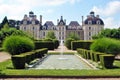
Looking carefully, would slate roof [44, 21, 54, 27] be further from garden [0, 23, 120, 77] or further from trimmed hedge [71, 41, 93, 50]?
garden [0, 23, 120, 77]

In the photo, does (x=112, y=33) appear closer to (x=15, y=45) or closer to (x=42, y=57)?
(x=42, y=57)

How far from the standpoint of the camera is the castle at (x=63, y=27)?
90312mm

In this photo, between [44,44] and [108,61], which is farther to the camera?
[44,44]

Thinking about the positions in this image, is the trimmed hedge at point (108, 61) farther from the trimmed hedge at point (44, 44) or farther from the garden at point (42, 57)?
the trimmed hedge at point (44, 44)

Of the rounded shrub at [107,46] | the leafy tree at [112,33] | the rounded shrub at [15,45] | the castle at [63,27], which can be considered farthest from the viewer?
the castle at [63,27]

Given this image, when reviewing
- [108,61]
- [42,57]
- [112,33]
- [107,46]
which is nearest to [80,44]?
[42,57]

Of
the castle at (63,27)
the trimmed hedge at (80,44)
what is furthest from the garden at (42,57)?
the castle at (63,27)

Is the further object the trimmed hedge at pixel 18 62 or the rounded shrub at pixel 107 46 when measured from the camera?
the rounded shrub at pixel 107 46

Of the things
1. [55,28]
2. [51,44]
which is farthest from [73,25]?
[51,44]

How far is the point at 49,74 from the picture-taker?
12.0 meters

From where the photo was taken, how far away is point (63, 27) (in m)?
92.6

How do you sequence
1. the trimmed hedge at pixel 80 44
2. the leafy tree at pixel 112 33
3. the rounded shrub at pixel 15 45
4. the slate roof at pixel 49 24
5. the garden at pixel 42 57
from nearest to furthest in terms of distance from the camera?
the garden at pixel 42 57, the rounded shrub at pixel 15 45, the trimmed hedge at pixel 80 44, the leafy tree at pixel 112 33, the slate roof at pixel 49 24

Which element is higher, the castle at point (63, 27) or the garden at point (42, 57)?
the castle at point (63, 27)

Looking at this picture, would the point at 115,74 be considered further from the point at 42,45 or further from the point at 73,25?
the point at 73,25
